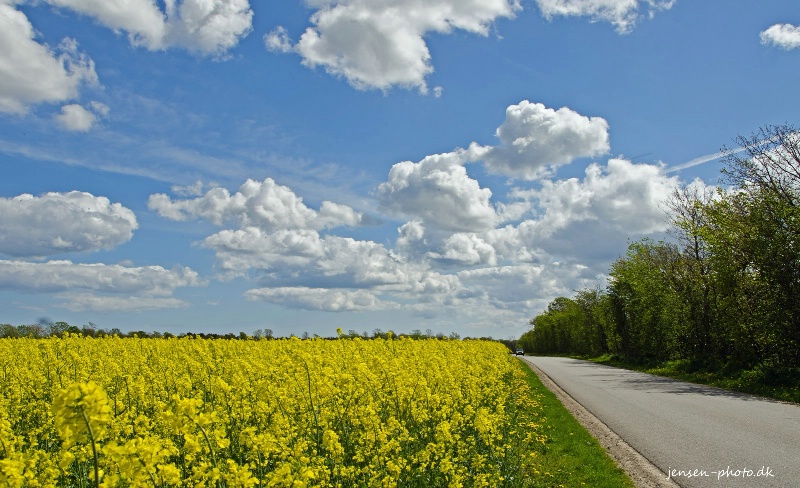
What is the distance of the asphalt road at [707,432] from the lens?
921 centimetres

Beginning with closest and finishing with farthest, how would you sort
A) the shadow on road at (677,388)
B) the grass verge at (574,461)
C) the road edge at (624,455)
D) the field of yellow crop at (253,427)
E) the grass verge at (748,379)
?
the field of yellow crop at (253,427) < the road edge at (624,455) < the grass verge at (574,461) < the shadow on road at (677,388) < the grass verge at (748,379)

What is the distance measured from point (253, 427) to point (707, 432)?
34.8 feet

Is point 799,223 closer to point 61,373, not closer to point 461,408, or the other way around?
point 461,408

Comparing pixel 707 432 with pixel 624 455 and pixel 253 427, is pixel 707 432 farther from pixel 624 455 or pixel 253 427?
pixel 253 427

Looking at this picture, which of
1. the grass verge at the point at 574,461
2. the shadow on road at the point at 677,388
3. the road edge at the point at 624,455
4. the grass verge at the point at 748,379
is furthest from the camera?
the grass verge at the point at 748,379

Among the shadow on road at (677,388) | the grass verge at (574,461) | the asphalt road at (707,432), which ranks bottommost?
the grass verge at (574,461)

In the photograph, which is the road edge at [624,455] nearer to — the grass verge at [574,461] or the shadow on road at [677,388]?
the grass verge at [574,461]

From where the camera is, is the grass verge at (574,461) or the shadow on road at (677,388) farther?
the shadow on road at (677,388)

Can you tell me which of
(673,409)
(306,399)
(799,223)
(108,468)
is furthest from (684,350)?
(108,468)

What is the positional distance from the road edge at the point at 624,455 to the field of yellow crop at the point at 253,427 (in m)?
1.45

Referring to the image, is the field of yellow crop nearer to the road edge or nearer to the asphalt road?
the road edge

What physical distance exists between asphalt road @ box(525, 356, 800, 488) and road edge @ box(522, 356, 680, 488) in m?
0.15

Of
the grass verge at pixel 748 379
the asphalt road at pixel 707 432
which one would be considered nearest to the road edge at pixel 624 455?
the asphalt road at pixel 707 432

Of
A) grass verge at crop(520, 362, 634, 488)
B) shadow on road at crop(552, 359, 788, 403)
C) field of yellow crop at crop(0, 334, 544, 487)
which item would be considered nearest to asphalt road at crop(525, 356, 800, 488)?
shadow on road at crop(552, 359, 788, 403)
